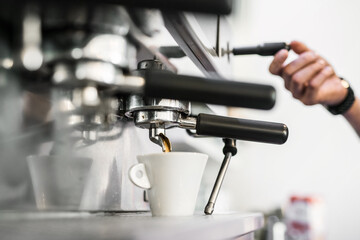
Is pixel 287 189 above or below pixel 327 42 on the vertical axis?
below

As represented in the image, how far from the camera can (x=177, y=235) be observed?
0.28 meters

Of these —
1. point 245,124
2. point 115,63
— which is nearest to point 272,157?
point 245,124

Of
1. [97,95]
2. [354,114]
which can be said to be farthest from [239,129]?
[354,114]

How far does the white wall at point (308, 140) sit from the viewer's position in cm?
175

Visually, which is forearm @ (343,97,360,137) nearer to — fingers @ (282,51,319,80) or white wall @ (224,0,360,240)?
fingers @ (282,51,319,80)

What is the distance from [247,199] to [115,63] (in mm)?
1695

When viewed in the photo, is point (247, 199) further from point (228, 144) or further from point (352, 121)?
point (228, 144)

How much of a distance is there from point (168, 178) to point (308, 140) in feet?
4.86

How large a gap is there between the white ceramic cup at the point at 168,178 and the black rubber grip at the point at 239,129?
0.04 meters

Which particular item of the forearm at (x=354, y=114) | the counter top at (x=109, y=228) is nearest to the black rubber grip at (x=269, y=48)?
the counter top at (x=109, y=228)

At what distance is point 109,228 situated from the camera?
0.30 metres

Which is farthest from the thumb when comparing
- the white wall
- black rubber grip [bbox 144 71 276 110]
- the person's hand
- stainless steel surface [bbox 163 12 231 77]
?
the white wall

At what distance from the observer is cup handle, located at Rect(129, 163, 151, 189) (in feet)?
1.63

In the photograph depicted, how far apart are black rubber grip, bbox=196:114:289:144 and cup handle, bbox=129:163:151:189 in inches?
3.3
